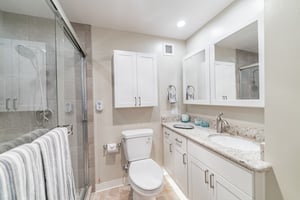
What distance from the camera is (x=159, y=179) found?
148 centimetres

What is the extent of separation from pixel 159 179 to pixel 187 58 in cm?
186

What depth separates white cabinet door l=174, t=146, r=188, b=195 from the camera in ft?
5.55

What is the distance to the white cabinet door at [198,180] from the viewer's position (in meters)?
1.33

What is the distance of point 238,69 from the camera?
152cm

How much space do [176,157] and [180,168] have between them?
0.15 metres

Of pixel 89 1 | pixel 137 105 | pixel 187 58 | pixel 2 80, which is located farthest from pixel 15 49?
pixel 187 58

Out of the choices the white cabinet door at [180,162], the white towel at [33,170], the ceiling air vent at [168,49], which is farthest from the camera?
the ceiling air vent at [168,49]

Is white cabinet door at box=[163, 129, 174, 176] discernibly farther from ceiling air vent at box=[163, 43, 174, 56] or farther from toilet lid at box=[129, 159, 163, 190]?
ceiling air vent at box=[163, 43, 174, 56]

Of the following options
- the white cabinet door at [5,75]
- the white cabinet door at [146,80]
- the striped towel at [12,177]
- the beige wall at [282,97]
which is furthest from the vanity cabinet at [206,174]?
the white cabinet door at [5,75]

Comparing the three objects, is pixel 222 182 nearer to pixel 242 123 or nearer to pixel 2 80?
pixel 242 123

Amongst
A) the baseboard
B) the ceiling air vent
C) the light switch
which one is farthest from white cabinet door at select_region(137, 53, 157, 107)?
the baseboard

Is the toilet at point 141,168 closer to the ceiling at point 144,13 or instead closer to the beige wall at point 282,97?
the beige wall at point 282,97

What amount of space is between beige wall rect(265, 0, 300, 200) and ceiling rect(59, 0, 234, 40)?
955 millimetres

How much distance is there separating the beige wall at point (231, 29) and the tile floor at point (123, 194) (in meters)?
1.23
